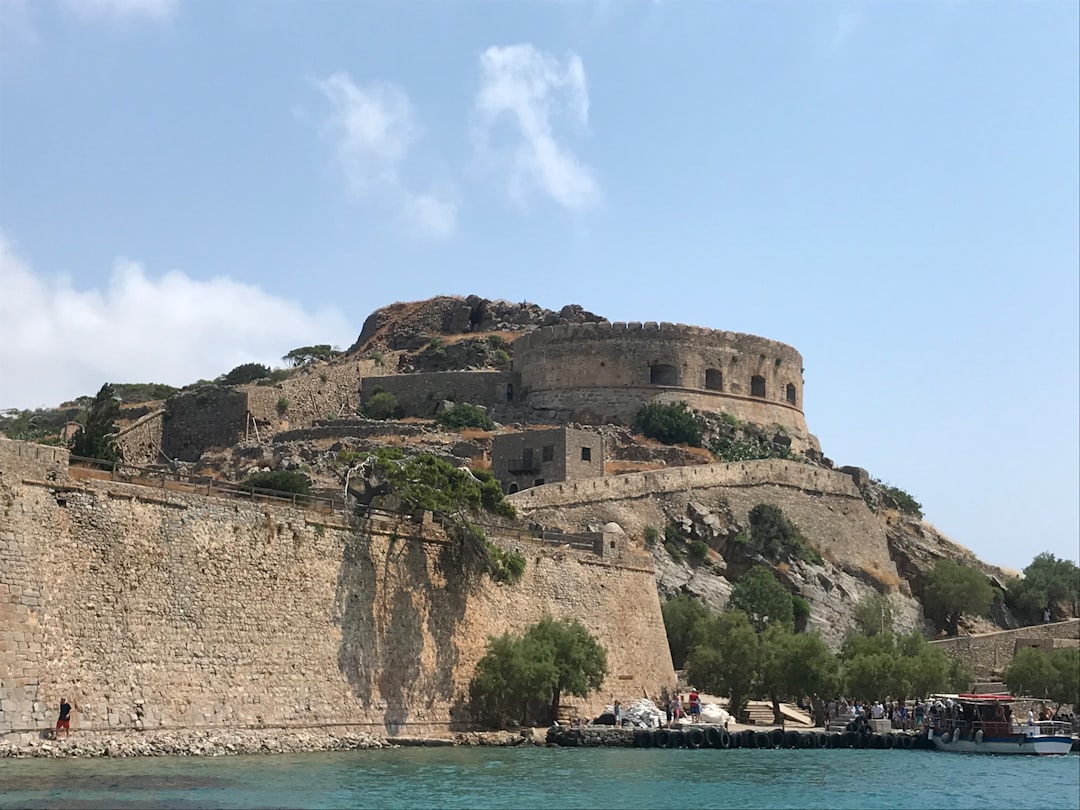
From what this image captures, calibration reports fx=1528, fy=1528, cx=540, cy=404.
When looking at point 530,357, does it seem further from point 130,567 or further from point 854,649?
point 130,567

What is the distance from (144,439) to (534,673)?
29629mm

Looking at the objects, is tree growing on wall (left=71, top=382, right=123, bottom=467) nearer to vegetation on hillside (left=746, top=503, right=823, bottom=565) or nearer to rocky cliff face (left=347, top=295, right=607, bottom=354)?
vegetation on hillside (left=746, top=503, right=823, bottom=565)

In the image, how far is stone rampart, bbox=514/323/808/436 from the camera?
60000mm

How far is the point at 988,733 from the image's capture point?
34.8m

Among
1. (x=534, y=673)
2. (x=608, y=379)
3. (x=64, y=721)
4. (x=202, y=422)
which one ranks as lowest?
(x=64, y=721)

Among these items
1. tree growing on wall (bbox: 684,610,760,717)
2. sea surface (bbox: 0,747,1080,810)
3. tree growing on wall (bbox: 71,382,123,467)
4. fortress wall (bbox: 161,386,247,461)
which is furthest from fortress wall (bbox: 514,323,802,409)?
sea surface (bbox: 0,747,1080,810)

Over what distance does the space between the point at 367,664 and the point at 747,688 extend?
37.2ft

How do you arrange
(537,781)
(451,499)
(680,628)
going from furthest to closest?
(680,628) < (451,499) < (537,781)

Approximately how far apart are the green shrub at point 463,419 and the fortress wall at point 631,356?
4129 millimetres

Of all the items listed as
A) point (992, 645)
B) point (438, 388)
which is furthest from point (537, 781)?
point (438, 388)

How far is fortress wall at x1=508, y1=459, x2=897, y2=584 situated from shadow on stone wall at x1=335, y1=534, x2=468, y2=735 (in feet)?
36.0

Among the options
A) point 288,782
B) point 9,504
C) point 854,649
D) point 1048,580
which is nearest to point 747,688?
point 854,649

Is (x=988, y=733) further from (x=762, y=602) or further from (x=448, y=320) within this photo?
(x=448, y=320)

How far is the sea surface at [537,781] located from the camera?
2058cm
